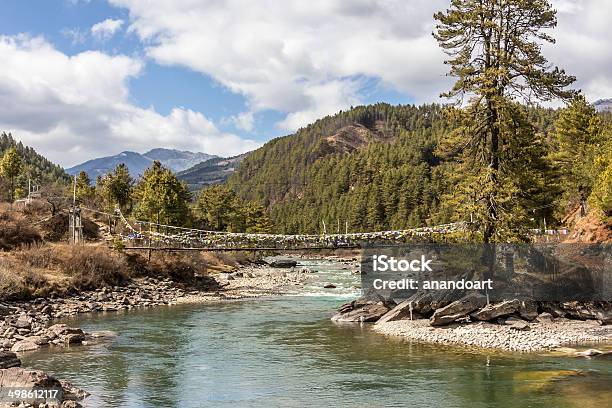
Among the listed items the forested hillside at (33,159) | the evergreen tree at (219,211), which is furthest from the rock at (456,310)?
the forested hillside at (33,159)

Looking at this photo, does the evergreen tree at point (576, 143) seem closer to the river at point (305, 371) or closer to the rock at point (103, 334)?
the river at point (305, 371)

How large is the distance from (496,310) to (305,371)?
10115 mm

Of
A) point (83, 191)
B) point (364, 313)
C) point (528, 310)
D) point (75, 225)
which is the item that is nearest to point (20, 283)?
point (75, 225)

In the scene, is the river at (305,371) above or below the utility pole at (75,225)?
below

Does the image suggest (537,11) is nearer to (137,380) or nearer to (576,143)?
(137,380)

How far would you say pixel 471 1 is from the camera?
91.6 ft

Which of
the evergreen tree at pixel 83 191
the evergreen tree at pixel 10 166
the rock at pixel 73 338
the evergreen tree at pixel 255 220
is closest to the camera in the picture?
the rock at pixel 73 338

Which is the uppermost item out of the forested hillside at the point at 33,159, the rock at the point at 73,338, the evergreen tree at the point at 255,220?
the forested hillside at the point at 33,159

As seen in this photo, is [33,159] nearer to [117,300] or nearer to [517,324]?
[117,300]

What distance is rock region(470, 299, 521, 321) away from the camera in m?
24.6

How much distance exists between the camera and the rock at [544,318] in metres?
24.6

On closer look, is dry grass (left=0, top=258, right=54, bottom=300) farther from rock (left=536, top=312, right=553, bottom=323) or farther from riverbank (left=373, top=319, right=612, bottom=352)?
rock (left=536, top=312, right=553, bottom=323)

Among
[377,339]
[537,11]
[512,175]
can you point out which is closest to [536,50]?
[537,11]

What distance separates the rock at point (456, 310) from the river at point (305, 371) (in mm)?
2610
